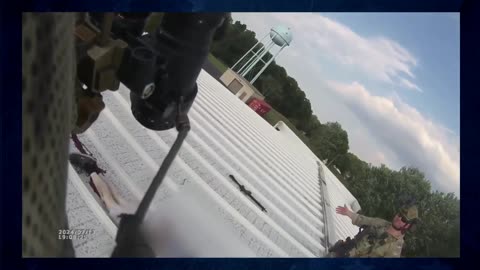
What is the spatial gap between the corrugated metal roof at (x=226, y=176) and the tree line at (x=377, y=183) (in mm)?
56

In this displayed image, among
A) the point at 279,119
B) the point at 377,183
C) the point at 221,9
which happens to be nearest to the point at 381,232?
the point at 377,183

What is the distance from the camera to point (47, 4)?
142 centimetres

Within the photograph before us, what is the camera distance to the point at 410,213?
5.07ft

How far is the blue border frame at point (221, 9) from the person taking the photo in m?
1.43

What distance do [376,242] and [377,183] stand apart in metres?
0.18

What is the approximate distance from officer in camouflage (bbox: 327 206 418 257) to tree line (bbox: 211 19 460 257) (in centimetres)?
2

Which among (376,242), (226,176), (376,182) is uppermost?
(376,182)

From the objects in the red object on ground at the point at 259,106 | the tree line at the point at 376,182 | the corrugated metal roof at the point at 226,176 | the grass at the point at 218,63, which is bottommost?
the corrugated metal roof at the point at 226,176

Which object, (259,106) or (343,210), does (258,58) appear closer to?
(259,106)

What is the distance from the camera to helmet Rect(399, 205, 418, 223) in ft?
5.06

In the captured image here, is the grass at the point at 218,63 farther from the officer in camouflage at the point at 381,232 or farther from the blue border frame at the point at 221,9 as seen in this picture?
the officer in camouflage at the point at 381,232

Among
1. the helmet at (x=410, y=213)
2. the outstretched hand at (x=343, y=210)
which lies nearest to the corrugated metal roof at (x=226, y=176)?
the outstretched hand at (x=343, y=210)

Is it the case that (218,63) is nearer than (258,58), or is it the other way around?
(218,63)
